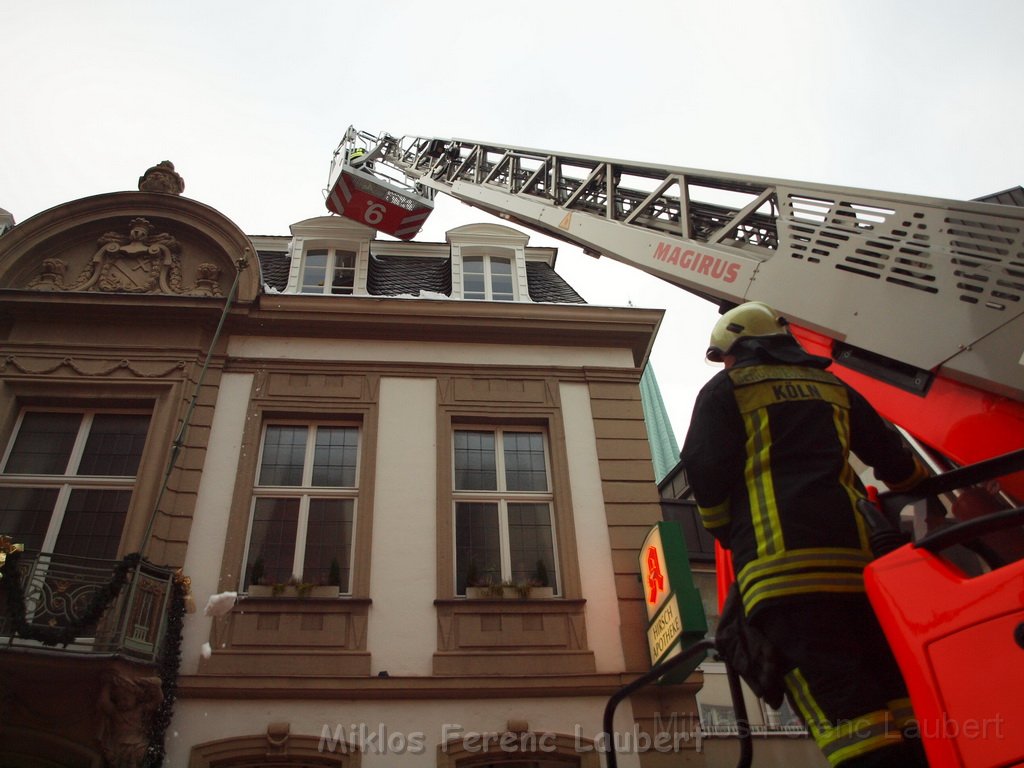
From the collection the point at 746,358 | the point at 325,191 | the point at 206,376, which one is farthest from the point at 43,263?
the point at 746,358

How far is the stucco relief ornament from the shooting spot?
33.9 feet

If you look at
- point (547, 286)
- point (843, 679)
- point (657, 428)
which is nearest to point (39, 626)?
point (843, 679)

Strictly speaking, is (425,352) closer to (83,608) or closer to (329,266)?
(329,266)

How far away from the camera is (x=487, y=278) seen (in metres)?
11.7

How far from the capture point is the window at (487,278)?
37.7 feet

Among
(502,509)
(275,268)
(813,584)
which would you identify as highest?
(275,268)

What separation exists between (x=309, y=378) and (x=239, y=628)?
337cm

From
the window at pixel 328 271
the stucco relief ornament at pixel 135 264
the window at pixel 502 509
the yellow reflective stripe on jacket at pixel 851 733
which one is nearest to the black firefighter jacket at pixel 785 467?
the yellow reflective stripe on jacket at pixel 851 733

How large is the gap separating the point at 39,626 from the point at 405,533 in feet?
11.7

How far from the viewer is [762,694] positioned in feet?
9.75

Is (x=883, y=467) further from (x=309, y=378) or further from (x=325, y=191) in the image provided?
(x=325, y=191)

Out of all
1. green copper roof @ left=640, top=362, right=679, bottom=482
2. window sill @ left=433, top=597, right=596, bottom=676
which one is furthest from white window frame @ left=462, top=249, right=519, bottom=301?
green copper roof @ left=640, top=362, right=679, bottom=482

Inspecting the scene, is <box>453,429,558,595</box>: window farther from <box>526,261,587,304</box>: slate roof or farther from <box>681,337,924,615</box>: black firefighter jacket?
<box>681,337,924,615</box>: black firefighter jacket

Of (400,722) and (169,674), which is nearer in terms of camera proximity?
(169,674)
